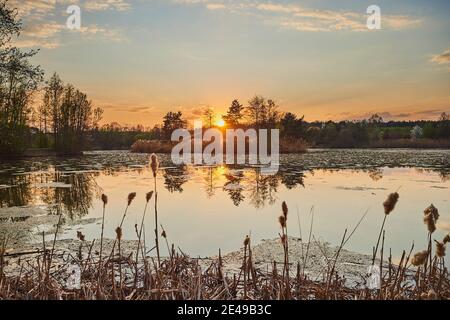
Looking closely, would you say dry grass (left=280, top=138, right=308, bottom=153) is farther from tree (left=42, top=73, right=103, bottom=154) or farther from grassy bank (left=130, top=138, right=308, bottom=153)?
tree (left=42, top=73, right=103, bottom=154)

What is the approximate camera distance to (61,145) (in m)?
26.7

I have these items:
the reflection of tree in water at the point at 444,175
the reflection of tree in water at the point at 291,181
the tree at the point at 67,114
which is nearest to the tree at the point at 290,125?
the tree at the point at 67,114

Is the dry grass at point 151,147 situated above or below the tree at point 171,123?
below

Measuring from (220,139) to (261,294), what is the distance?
92.5 ft

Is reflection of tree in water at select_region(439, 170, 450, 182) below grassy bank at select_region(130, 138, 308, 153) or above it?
below

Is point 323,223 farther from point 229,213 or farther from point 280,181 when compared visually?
point 280,181

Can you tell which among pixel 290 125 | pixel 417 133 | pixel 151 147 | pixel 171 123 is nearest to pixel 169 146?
pixel 151 147

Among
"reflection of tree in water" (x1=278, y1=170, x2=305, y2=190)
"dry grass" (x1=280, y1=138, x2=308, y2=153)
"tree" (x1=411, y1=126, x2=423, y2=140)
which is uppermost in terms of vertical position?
"tree" (x1=411, y1=126, x2=423, y2=140)

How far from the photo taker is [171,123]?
1550 inches

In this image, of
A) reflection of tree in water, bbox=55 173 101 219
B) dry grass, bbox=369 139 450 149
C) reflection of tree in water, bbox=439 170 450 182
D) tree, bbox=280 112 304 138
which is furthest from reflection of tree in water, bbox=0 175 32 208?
dry grass, bbox=369 139 450 149

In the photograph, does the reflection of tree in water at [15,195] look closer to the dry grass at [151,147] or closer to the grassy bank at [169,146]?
the grassy bank at [169,146]

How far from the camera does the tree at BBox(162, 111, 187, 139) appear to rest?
38844 millimetres

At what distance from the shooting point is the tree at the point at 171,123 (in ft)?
127

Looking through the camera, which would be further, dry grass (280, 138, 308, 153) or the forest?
dry grass (280, 138, 308, 153)
